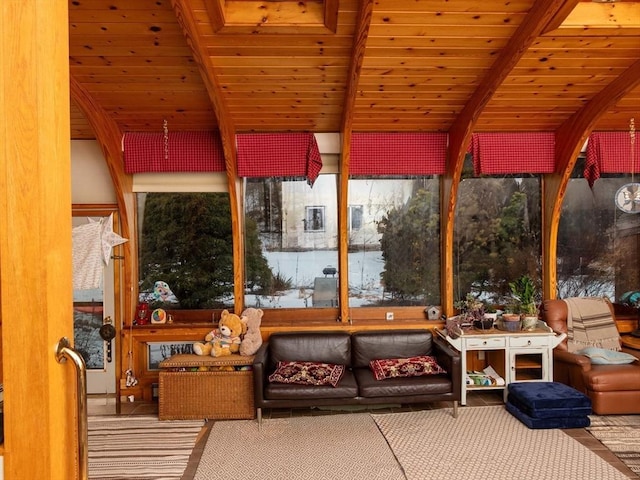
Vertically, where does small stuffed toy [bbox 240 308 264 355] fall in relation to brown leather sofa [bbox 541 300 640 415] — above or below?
above

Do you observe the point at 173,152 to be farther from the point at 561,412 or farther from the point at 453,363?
the point at 561,412

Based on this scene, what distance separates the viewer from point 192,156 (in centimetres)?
500

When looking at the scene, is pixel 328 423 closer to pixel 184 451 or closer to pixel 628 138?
pixel 184 451

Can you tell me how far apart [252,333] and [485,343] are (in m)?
2.44

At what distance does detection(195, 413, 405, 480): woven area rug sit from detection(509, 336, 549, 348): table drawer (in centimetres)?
171

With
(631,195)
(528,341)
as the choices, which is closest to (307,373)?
(528,341)

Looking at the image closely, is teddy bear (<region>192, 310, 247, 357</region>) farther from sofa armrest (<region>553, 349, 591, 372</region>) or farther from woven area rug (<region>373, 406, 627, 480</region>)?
sofa armrest (<region>553, 349, 591, 372</region>)

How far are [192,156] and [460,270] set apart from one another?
3.38 meters

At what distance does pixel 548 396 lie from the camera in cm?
419

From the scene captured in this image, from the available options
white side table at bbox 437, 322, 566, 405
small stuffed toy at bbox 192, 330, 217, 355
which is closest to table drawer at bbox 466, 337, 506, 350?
white side table at bbox 437, 322, 566, 405

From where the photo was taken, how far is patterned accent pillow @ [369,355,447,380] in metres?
4.45

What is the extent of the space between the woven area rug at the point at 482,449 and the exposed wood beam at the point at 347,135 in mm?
1445

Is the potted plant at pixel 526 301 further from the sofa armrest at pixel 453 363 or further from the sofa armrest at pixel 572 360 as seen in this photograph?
the sofa armrest at pixel 453 363

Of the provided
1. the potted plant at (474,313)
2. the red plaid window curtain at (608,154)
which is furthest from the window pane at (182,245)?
the red plaid window curtain at (608,154)
